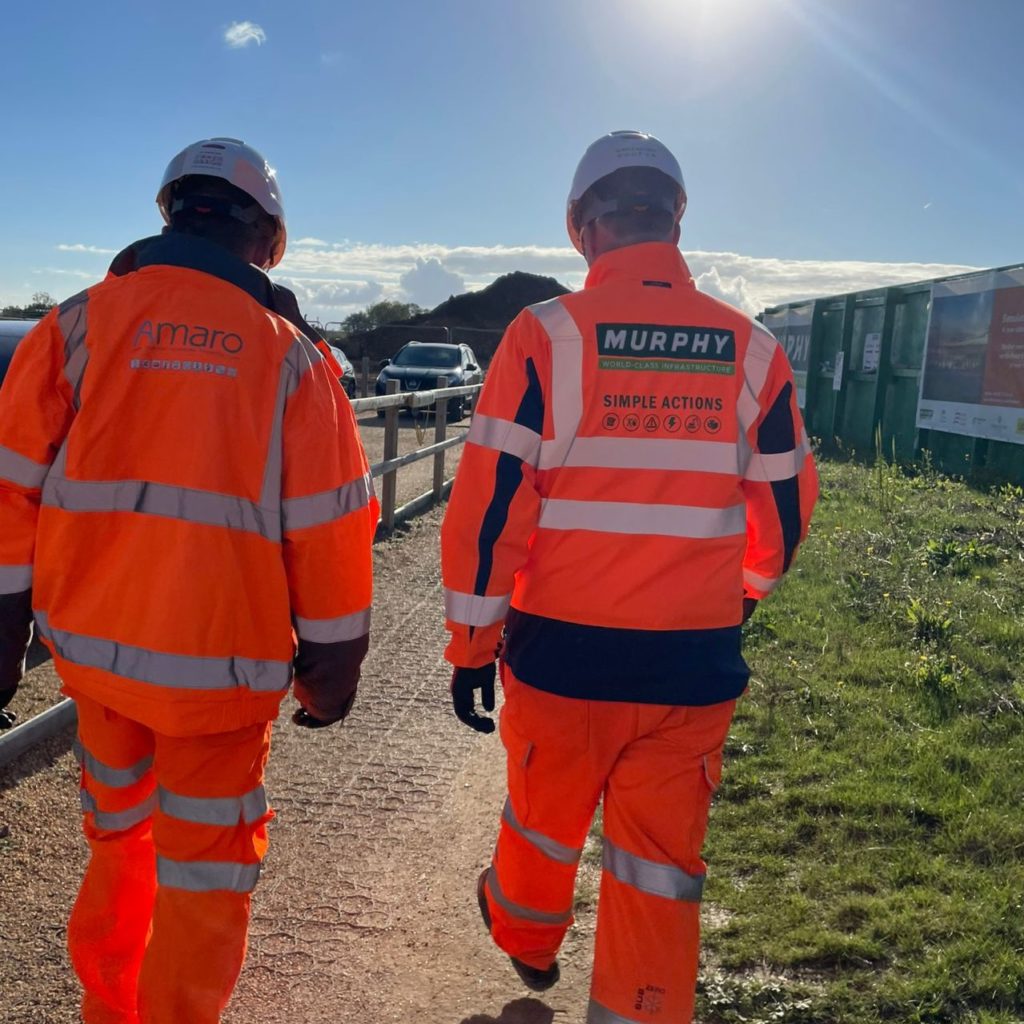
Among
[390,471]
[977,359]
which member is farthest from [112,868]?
[977,359]

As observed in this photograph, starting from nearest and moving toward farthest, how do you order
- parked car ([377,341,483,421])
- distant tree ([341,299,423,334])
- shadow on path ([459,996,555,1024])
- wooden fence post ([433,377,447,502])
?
shadow on path ([459,996,555,1024]), wooden fence post ([433,377,447,502]), parked car ([377,341,483,421]), distant tree ([341,299,423,334])

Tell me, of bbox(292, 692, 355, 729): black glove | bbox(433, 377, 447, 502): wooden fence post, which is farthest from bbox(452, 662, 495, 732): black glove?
bbox(433, 377, 447, 502): wooden fence post

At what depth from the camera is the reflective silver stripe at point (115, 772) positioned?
243 centimetres

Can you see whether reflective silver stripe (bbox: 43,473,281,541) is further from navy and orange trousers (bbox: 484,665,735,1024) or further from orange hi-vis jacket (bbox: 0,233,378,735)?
navy and orange trousers (bbox: 484,665,735,1024)

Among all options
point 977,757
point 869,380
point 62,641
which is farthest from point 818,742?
point 869,380

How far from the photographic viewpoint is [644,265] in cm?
263

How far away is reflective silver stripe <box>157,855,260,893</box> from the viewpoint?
7.52 ft

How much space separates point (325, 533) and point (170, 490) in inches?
13.7

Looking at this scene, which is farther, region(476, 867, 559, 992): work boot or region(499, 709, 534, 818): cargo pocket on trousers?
region(476, 867, 559, 992): work boot

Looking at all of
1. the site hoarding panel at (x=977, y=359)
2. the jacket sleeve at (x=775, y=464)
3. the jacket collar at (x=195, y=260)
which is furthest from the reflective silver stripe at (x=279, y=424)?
the site hoarding panel at (x=977, y=359)

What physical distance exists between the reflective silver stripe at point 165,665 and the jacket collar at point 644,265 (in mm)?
1283

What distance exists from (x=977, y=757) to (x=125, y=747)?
341cm

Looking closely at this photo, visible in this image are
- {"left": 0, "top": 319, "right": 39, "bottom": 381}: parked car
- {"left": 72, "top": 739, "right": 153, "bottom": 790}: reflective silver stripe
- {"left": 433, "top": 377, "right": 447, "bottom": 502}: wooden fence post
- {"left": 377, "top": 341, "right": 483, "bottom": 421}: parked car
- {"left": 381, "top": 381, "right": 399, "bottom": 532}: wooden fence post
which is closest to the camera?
{"left": 72, "top": 739, "right": 153, "bottom": 790}: reflective silver stripe

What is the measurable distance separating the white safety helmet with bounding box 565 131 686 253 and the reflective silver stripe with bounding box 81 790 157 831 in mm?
1877
